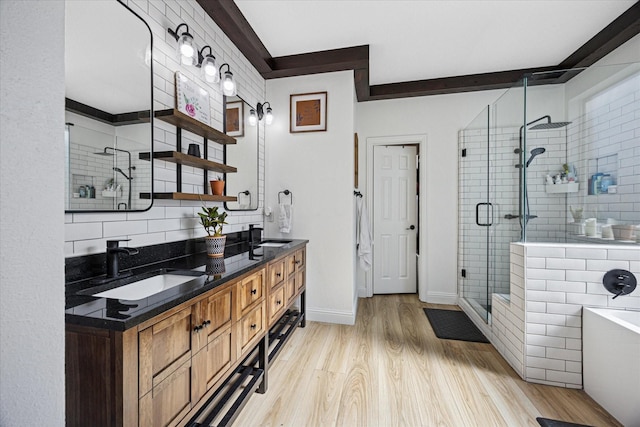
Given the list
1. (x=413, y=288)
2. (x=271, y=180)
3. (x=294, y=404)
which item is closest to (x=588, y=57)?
(x=413, y=288)

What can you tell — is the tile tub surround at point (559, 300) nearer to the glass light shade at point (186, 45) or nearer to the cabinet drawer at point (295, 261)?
the cabinet drawer at point (295, 261)

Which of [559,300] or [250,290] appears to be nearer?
[250,290]

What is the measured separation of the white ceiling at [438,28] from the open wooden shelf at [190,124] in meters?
1.04

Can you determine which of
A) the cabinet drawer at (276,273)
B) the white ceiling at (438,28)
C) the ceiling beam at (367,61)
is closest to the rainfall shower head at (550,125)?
the ceiling beam at (367,61)

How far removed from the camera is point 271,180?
306cm

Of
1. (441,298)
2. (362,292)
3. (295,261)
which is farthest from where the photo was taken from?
(362,292)

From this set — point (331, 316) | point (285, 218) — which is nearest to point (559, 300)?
point (331, 316)

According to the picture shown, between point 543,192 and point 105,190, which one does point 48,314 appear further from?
point 543,192

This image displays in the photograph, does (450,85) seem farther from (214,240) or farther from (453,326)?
(214,240)

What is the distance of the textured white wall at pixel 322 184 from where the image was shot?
9.39 feet

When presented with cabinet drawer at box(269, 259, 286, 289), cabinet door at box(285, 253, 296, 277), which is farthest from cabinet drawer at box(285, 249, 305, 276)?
cabinet drawer at box(269, 259, 286, 289)

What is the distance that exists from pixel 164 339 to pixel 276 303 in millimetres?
1120

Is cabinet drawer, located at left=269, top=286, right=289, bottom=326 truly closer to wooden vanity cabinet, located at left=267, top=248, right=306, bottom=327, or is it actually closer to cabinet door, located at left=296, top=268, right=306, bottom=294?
wooden vanity cabinet, located at left=267, top=248, right=306, bottom=327

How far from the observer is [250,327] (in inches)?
62.7
